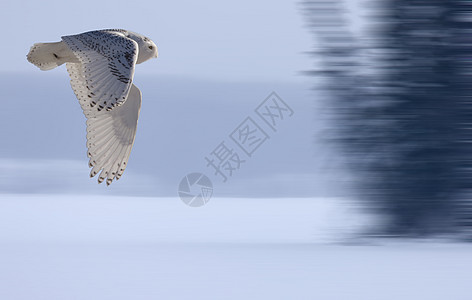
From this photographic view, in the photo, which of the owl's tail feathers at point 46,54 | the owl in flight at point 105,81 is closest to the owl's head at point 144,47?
the owl in flight at point 105,81

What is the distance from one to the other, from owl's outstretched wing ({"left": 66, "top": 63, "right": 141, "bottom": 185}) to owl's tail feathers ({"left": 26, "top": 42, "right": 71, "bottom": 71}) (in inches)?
7.6

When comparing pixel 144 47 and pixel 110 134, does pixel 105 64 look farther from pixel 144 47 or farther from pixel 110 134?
pixel 110 134

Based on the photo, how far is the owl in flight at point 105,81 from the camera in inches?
129

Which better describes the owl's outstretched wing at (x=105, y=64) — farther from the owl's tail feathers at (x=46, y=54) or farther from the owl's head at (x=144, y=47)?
the owl's head at (x=144, y=47)

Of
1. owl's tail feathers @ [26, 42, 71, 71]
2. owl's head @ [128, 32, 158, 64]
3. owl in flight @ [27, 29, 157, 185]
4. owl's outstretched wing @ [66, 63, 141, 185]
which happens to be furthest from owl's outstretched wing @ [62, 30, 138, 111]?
owl's outstretched wing @ [66, 63, 141, 185]

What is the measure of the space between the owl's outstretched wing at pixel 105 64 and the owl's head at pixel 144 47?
0.25 m

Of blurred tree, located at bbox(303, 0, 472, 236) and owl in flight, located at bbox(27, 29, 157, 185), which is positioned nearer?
owl in flight, located at bbox(27, 29, 157, 185)

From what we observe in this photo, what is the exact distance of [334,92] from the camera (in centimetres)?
529


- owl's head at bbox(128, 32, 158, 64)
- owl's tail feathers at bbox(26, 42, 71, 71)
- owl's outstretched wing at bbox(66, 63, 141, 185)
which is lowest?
owl's outstretched wing at bbox(66, 63, 141, 185)

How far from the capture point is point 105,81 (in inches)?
130

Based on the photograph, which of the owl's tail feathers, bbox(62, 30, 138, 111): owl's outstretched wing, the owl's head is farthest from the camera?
the owl's head

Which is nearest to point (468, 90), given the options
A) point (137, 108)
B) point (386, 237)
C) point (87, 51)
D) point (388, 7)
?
point (388, 7)

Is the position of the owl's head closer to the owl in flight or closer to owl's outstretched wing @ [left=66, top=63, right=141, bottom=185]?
the owl in flight

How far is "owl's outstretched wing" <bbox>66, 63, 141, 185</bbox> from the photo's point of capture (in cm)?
401
